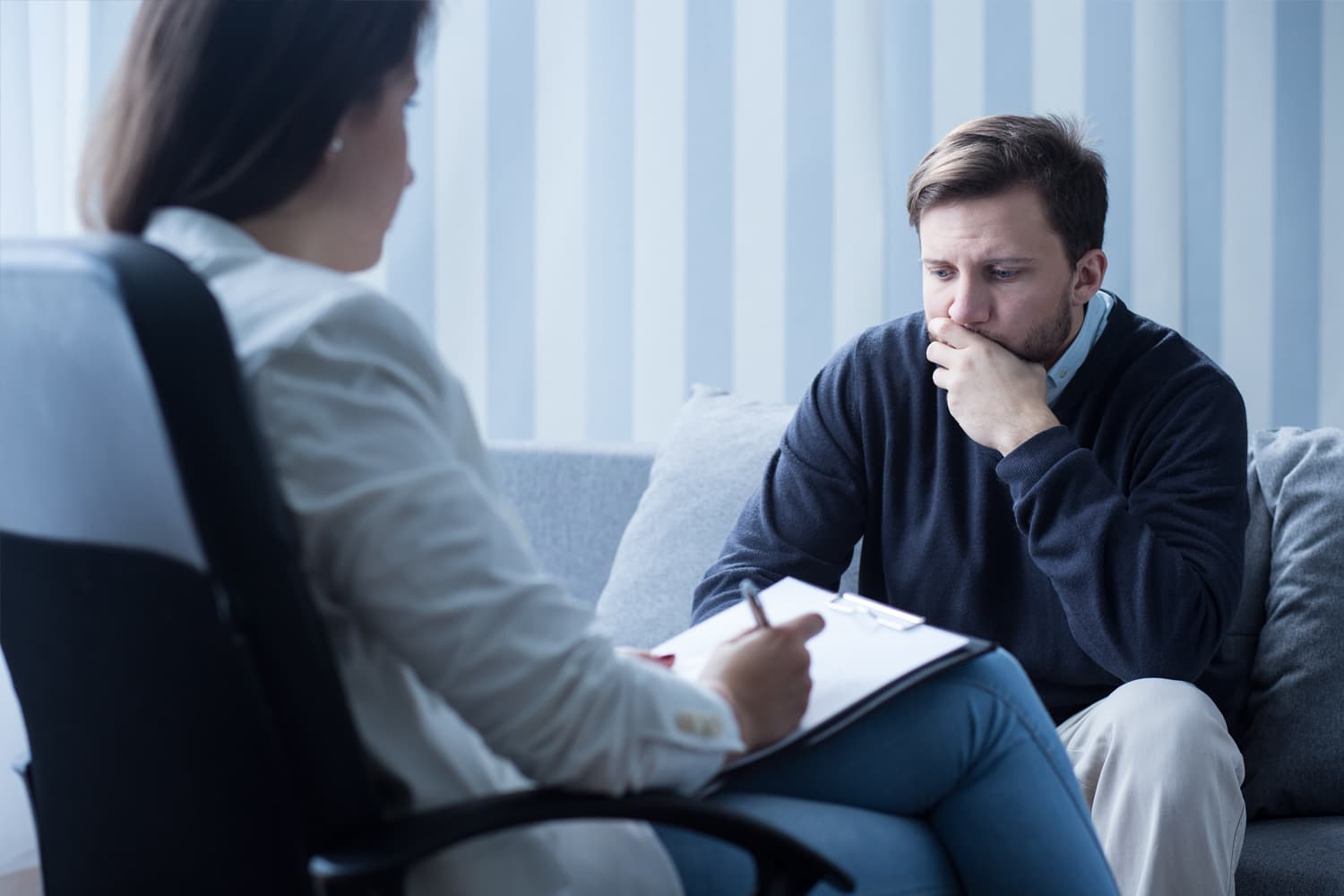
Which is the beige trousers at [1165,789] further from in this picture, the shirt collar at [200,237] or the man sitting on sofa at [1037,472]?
the shirt collar at [200,237]

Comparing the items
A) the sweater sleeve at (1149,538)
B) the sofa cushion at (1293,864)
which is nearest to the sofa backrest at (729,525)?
the sofa cushion at (1293,864)

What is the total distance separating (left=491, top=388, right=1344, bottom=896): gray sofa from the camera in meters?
1.60

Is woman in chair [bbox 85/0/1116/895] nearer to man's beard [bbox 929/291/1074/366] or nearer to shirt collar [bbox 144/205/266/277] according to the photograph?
shirt collar [bbox 144/205/266/277]

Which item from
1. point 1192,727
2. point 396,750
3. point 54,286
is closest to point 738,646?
point 396,750

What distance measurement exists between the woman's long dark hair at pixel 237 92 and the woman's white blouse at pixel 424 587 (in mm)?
28

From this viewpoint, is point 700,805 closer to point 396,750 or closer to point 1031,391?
point 396,750

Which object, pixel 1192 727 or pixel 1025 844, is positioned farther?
pixel 1192 727

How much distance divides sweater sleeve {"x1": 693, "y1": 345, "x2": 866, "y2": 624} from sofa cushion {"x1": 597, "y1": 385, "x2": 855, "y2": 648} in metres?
0.16

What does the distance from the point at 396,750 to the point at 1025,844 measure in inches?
19.8

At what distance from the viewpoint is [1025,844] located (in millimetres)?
993

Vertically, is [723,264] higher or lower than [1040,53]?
lower

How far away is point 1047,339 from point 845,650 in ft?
2.42

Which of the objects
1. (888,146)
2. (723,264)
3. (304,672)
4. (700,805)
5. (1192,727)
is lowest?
(1192,727)

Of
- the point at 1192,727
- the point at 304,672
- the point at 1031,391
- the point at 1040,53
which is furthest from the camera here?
the point at 1040,53
